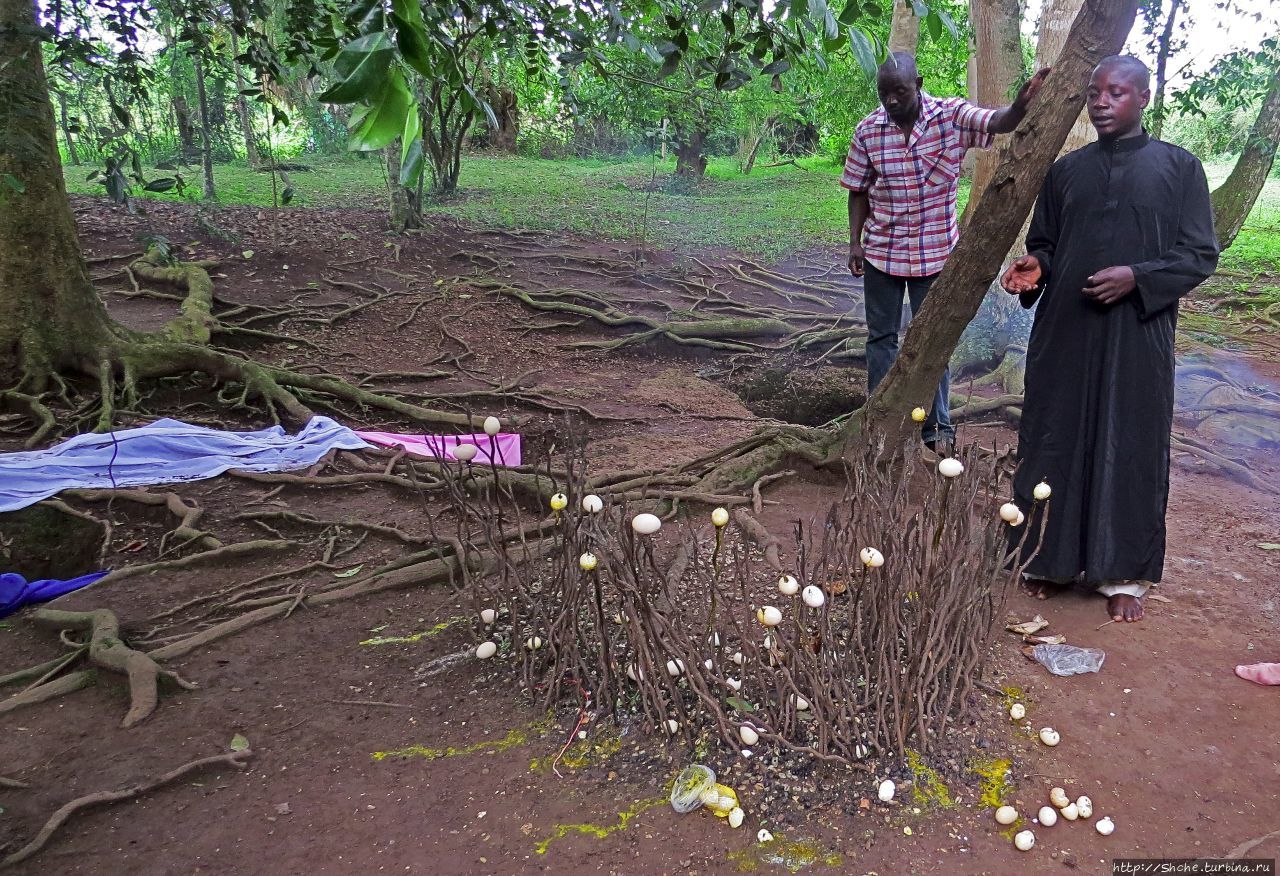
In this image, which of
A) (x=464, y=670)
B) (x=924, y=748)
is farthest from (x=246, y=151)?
(x=924, y=748)

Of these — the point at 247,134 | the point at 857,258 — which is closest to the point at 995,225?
the point at 857,258

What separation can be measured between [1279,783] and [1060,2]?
4.90 metres

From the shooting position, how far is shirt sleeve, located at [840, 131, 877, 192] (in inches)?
145

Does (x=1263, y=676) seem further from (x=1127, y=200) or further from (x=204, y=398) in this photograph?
(x=204, y=398)

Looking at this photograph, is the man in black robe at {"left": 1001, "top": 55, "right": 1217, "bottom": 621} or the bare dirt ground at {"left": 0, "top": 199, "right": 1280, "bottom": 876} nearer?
the bare dirt ground at {"left": 0, "top": 199, "right": 1280, "bottom": 876}

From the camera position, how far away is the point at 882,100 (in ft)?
11.5

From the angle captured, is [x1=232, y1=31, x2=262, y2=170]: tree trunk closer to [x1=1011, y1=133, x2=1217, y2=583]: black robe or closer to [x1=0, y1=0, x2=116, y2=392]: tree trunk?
[x1=0, y1=0, x2=116, y2=392]: tree trunk

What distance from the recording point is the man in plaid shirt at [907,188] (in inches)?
136

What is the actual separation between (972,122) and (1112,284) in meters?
1.31

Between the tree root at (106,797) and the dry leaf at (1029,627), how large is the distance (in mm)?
2288

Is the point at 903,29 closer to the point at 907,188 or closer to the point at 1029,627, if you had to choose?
the point at 907,188

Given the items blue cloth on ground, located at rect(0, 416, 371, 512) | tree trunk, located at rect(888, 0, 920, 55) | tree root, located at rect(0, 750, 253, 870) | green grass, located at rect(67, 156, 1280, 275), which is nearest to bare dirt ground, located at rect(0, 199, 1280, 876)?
tree root, located at rect(0, 750, 253, 870)

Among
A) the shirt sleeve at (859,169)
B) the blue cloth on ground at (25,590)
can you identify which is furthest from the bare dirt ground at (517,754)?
the shirt sleeve at (859,169)

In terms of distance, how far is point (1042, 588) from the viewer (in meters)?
2.85
